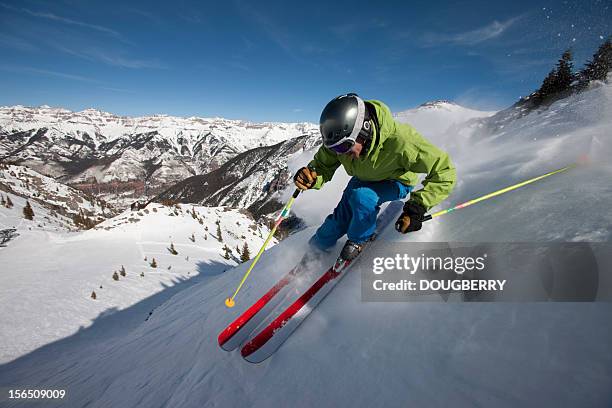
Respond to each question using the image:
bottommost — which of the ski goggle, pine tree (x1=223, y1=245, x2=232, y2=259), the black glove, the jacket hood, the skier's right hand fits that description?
pine tree (x1=223, y1=245, x2=232, y2=259)

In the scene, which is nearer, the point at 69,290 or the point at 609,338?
the point at 609,338

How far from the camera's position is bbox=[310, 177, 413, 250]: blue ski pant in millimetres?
4348

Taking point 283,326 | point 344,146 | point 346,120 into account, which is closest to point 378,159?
point 344,146

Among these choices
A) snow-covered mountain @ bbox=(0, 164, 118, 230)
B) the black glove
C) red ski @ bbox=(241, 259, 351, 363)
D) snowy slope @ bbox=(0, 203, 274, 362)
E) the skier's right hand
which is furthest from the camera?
snow-covered mountain @ bbox=(0, 164, 118, 230)

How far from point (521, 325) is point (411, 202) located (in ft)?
5.84

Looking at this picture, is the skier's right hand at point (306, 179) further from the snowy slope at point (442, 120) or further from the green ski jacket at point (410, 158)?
the snowy slope at point (442, 120)

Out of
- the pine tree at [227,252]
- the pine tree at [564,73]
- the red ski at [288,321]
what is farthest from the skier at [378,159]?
the pine tree at [564,73]

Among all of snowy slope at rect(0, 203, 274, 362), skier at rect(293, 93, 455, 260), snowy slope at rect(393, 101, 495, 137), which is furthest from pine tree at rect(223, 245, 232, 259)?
snowy slope at rect(393, 101, 495, 137)

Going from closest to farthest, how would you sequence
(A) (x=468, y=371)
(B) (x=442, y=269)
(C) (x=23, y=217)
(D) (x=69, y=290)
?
1. (A) (x=468, y=371)
2. (B) (x=442, y=269)
3. (D) (x=69, y=290)
4. (C) (x=23, y=217)

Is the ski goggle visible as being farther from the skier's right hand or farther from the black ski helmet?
the skier's right hand

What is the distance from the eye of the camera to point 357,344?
290cm

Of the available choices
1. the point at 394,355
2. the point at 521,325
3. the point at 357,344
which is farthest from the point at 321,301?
the point at 521,325

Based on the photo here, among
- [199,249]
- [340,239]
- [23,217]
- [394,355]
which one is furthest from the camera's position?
[23,217]

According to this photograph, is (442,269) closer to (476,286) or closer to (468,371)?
(476,286)
